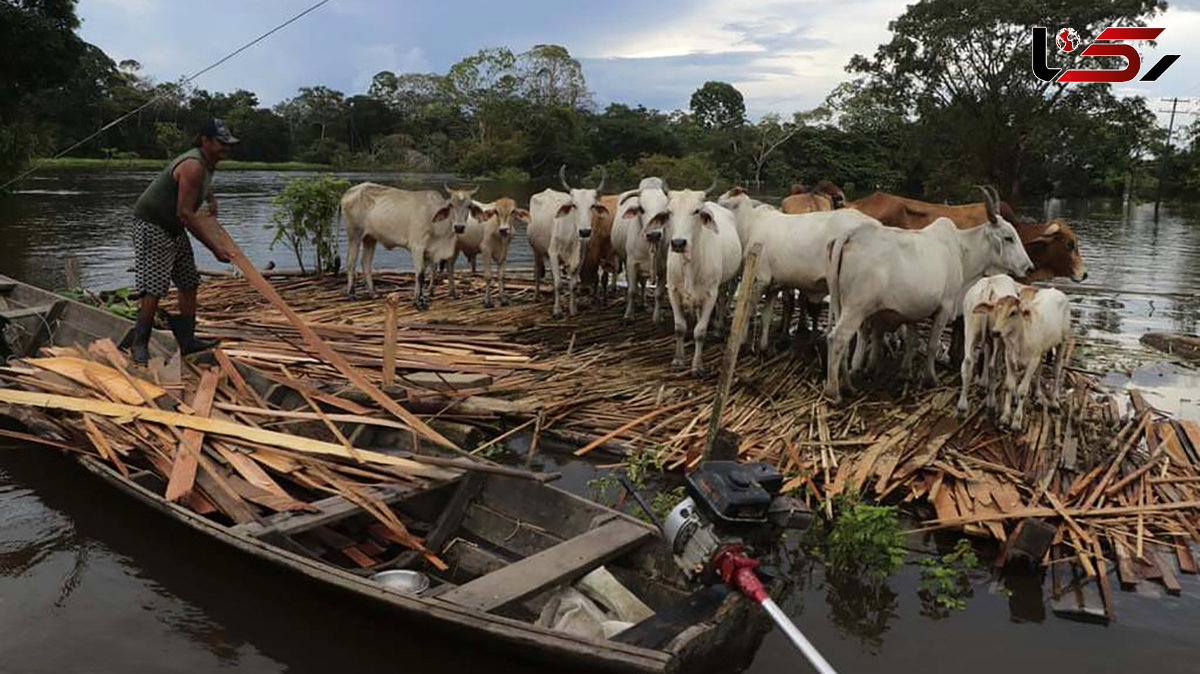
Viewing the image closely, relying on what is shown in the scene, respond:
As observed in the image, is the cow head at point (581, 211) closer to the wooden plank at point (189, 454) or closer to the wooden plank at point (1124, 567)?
the wooden plank at point (189, 454)

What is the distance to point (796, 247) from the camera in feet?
28.0

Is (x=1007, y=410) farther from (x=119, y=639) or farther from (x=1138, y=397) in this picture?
(x=119, y=639)

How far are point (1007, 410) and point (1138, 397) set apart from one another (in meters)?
2.23

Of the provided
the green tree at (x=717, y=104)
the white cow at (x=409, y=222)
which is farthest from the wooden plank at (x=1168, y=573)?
the green tree at (x=717, y=104)

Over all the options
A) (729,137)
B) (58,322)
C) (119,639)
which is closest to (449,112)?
(729,137)

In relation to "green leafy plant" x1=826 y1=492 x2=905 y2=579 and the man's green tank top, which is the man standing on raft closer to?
the man's green tank top

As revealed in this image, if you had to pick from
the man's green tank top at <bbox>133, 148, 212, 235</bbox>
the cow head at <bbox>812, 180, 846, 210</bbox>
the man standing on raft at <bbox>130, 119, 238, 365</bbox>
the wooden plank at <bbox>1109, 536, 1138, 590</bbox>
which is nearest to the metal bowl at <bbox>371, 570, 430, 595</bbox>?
the man standing on raft at <bbox>130, 119, 238, 365</bbox>

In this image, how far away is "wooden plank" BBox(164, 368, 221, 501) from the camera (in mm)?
4926

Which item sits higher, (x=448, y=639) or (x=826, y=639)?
(x=448, y=639)

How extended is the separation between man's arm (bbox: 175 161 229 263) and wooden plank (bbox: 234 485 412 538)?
2304mm

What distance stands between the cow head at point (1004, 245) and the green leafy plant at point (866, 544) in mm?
4063

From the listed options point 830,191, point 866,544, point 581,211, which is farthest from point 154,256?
point 830,191

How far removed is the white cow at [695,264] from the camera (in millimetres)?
8234

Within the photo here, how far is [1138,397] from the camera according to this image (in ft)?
26.3
